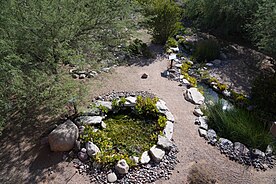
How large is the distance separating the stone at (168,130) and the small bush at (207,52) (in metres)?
3.73

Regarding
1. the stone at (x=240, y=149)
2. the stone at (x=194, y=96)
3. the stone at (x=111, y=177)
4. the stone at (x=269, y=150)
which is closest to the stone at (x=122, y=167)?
the stone at (x=111, y=177)

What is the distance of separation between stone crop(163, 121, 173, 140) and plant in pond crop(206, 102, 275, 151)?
92 cm

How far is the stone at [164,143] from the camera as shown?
469 centimetres

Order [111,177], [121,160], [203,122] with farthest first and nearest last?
[203,122]
[121,160]
[111,177]

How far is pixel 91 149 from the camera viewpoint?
454 cm

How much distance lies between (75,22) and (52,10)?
1.70ft

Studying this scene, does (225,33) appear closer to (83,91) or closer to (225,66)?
(225,66)

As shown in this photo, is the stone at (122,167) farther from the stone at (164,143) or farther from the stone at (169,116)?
the stone at (169,116)

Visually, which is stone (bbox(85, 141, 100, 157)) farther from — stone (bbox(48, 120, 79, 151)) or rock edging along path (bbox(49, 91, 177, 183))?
stone (bbox(48, 120, 79, 151))

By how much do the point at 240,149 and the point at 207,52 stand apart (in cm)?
420

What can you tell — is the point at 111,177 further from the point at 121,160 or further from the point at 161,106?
the point at 161,106

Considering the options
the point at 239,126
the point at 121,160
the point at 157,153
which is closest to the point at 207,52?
the point at 239,126

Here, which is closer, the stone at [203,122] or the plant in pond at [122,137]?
the plant in pond at [122,137]

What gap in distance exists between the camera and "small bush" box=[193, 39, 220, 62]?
8.23 metres
